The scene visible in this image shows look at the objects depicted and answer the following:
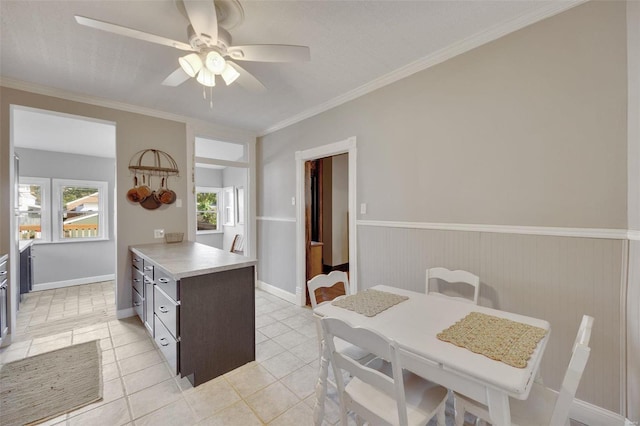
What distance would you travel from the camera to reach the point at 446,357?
1.13m

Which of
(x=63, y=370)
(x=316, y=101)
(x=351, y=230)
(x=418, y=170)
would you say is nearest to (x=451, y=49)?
(x=418, y=170)

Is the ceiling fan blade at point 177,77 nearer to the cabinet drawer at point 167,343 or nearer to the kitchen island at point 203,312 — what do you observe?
the kitchen island at point 203,312

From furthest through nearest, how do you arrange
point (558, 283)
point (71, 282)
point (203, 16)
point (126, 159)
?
1. point (71, 282)
2. point (126, 159)
3. point (558, 283)
4. point (203, 16)

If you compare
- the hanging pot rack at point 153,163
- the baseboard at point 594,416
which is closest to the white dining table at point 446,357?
the baseboard at point 594,416

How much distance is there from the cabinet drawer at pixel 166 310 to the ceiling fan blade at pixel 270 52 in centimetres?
180

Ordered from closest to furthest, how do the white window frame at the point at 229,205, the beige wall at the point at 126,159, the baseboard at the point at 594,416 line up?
the baseboard at the point at 594,416, the beige wall at the point at 126,159, the white window frame at the point at 229,205

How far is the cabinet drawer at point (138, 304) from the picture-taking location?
2906 millimetres

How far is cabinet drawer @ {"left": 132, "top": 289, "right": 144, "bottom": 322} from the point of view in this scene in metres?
2.91

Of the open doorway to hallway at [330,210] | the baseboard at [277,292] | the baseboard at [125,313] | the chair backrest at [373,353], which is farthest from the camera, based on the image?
the open doorway to hallway at [330,210]

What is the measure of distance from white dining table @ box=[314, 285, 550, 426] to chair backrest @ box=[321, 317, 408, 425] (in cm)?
18

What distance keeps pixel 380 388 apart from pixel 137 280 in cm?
309

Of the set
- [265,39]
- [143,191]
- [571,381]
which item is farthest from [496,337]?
[143,191]

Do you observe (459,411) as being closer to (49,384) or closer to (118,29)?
(118,29)

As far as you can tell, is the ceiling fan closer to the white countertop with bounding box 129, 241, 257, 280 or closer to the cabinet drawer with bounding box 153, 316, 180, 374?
the white countertop with bounding box 129, 241, 257, 280
